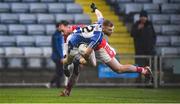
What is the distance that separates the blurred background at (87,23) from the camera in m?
20.4

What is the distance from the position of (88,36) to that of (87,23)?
31.0 ft

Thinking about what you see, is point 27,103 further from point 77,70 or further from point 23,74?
point 23,74

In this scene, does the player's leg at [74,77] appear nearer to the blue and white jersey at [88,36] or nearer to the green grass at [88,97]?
the green grass at [88,97]

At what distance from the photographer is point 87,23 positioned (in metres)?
24.5

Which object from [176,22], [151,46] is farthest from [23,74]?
[176,22]

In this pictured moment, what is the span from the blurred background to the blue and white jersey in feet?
16.8

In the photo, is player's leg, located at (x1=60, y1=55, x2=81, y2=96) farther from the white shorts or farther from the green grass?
the white shorts

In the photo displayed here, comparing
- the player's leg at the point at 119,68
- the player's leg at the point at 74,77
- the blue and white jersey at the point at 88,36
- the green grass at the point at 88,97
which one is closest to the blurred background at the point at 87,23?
the green grass at the point at 88,97

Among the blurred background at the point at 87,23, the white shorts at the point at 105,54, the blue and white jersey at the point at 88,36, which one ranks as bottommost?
the blurred background at the point at 87,23

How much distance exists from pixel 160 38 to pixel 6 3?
553cm

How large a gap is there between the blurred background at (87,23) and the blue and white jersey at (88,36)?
5.13m

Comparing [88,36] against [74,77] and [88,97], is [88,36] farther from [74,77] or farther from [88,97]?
[88,97]

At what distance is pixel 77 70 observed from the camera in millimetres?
15398

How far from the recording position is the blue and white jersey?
14.9 m
